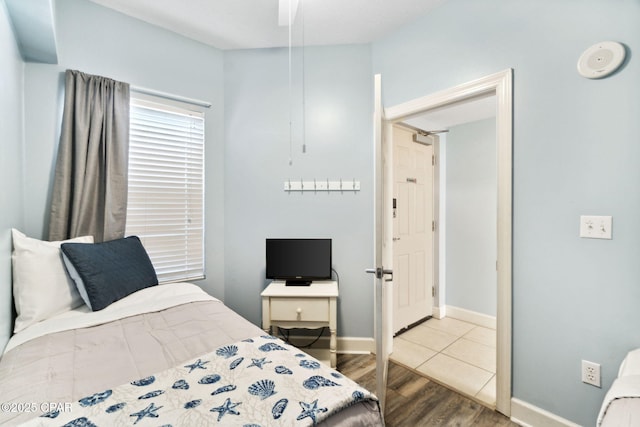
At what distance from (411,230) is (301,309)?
61.7 inches

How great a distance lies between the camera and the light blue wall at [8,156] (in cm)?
126

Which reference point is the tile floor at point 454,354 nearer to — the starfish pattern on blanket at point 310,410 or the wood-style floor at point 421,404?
the wood-style floor at point 421,404

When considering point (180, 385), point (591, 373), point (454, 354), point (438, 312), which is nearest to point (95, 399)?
point (180, 385)

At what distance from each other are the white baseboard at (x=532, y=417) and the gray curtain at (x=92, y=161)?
2.90 metres

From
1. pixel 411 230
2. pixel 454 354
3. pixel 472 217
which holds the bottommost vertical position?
pixel 454 354

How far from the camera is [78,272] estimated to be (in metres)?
1.47

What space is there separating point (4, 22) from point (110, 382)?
1776 millimetres

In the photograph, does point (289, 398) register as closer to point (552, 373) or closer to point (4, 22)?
point (552, 373)

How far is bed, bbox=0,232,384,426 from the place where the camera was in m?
0.74

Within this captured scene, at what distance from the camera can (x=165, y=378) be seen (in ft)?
2.95

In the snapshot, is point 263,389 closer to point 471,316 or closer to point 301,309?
point 301,309

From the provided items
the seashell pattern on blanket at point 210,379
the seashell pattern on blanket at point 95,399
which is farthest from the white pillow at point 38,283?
the seashell pattern on blanket at point 210,379

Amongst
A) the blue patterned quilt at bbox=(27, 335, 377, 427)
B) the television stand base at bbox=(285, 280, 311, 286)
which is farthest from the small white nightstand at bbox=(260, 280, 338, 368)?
the blue patterned quilt at bbox=(27, 335, 377, 427)

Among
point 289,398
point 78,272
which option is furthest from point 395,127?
point 78,272
